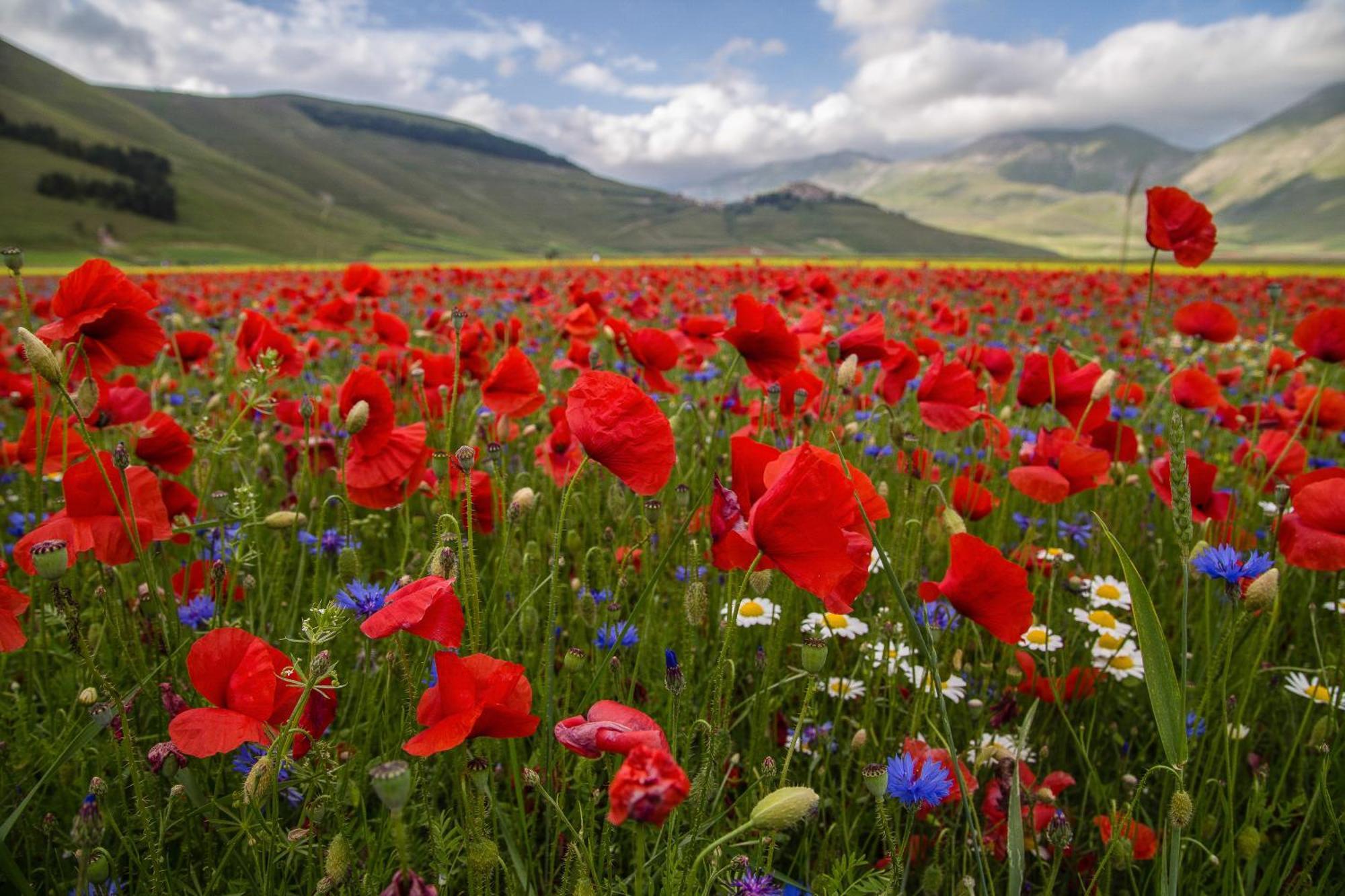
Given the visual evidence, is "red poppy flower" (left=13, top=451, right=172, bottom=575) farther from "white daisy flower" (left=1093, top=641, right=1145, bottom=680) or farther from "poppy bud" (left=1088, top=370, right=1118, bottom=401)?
"white daisy flower" (left=1093, top=641, right=1145, bottom=680)

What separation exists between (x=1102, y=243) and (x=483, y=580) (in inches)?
7603

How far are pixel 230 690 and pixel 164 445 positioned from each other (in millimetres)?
1043

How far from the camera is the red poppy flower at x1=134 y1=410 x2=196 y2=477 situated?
176 centimetres

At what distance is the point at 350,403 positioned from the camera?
171 centimetres

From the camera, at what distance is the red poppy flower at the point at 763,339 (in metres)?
1.79

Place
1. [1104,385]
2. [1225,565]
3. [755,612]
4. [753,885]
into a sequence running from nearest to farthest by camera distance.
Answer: [753,885], [1225,565], [1104,385], [755,612]

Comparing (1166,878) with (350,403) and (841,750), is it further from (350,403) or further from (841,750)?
(350,403)

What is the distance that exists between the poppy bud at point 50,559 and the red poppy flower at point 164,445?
0.88 meters

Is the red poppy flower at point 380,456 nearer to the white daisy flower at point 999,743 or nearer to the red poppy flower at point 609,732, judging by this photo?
the red poppy flower at point 609,732

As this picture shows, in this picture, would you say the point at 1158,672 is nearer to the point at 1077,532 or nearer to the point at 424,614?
the point at 424,614

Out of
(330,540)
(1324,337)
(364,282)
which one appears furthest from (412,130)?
(1324,337)

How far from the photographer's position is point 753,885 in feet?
3.47

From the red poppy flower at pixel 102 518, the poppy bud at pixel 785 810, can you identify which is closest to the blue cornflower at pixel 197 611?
the red poppy flower at pixel 102 518

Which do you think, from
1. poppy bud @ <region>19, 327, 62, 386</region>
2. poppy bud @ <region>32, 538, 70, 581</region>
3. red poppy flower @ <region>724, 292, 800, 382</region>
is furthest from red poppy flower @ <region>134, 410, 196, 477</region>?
red poppy flower @ <region>724, 292, 800, 382</region>
